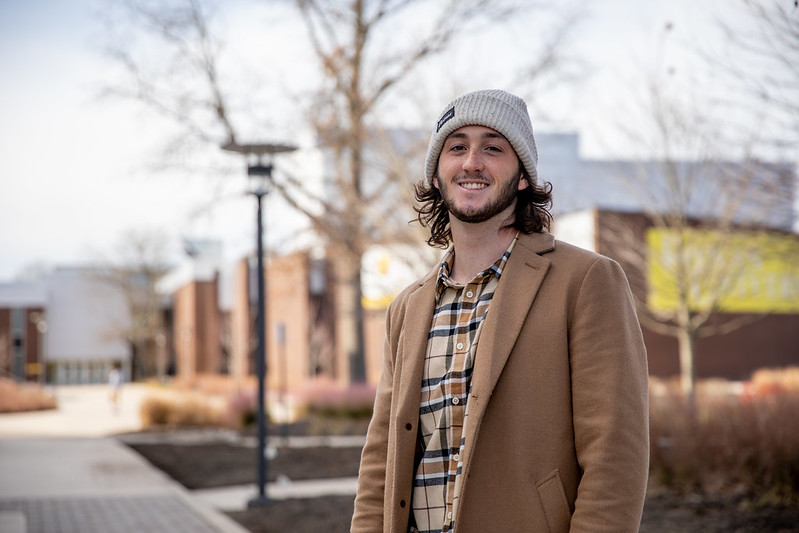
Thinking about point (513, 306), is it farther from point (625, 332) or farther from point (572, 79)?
point (572, 79)

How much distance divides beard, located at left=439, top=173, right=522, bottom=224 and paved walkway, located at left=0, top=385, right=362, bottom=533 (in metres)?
6.89

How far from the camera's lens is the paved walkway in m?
9.09

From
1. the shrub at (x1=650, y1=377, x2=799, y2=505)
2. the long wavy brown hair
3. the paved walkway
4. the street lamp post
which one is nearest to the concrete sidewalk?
the paved walkway

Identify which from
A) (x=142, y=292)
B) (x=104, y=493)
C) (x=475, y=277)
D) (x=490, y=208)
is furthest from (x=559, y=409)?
(x=142, y=292)

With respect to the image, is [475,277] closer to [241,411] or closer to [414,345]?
[414,345]

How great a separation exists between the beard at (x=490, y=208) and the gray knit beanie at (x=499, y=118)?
0.08 meters

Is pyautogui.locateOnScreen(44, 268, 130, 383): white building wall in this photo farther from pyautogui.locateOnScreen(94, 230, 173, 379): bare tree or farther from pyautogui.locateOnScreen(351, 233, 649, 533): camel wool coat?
Answer: pyautogui.locateOnScreen(351, 233, 649, 533): camel wool coat

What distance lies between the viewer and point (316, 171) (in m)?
30.2

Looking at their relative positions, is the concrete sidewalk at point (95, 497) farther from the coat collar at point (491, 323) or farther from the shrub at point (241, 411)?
the coat collar at point (491, 323)

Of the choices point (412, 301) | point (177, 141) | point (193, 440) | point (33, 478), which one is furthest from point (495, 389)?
point (177, 141)

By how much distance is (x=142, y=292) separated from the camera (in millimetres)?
69438

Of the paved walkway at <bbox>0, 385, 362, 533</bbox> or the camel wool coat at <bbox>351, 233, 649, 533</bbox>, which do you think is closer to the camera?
the camel wool coat at <bbox>351, 233, 649, 533</bbox>

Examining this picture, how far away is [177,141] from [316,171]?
28.0 feet

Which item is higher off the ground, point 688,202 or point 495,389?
point 688,202
